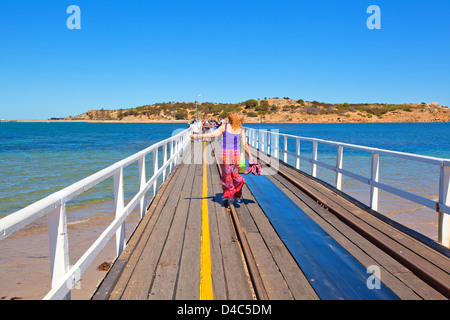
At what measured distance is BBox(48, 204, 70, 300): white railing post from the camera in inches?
117

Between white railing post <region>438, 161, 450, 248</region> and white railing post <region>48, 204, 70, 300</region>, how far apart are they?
487cm

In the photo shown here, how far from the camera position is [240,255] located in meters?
5.08

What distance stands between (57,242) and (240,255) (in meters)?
2.67

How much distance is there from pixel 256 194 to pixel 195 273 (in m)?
5.18

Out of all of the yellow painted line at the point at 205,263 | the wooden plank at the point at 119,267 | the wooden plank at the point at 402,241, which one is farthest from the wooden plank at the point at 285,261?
the wooden plank at the point at 119,267

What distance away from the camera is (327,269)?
4586 millimetres

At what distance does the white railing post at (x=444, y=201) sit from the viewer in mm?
5242

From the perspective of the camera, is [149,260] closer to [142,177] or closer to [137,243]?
[137,243]

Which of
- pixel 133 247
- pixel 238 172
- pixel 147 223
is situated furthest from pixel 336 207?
pixel 133 247

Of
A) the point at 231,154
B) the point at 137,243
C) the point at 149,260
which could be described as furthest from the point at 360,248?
the point at 231,154

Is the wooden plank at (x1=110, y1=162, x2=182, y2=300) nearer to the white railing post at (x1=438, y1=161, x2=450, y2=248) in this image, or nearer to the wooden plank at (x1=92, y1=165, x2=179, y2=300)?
the wooden plank at (x1=92, y1=165, x2=179, y2=300)

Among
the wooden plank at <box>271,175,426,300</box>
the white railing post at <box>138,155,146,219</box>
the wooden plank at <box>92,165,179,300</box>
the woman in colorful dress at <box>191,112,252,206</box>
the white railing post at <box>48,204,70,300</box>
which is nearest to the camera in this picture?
the white railing post at <box>48,204,70,300</box>

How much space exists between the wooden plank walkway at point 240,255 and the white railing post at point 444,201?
360 mm

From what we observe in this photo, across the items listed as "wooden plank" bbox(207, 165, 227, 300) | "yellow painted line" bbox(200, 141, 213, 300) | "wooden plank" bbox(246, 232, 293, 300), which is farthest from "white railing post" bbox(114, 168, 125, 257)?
"wooden plank" bbox(246, 232, 293, 300)
